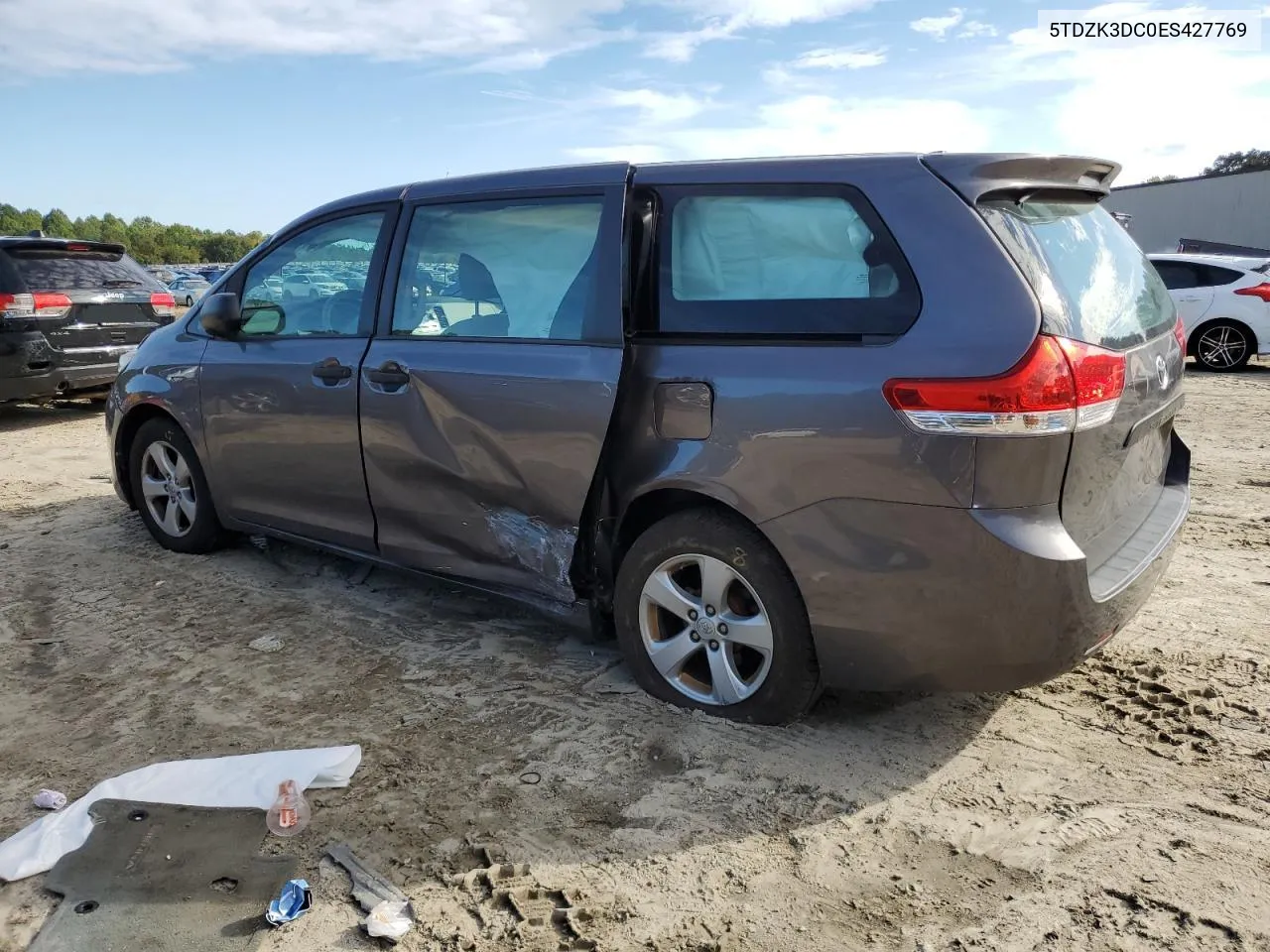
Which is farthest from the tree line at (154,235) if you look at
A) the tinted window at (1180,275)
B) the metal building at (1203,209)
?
the tinted window at (1180,275)

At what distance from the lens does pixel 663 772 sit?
9.99 feet

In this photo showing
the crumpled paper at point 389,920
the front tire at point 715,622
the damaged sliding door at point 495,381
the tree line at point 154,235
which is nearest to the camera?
the crumpled paper at point 389,920

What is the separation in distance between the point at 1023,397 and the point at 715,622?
1.19 meters

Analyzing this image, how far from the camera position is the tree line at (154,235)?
126 meters

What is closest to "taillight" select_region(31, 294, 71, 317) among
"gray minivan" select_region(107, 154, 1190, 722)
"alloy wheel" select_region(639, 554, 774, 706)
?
"gray minivan" select_region(107, 154, 1190, 722)

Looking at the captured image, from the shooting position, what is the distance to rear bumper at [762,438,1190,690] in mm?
2686

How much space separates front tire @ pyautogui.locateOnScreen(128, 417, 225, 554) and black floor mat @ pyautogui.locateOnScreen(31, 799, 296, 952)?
93.7 inches

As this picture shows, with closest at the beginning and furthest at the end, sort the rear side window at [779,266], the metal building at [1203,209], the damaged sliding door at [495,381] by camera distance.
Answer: the rear side window at [779,266] < the damaged sliding door at [495,381] < the metal building at [1203,209]

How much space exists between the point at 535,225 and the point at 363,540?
156 centimetres

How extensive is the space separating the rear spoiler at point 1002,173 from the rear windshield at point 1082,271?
44 millimetres

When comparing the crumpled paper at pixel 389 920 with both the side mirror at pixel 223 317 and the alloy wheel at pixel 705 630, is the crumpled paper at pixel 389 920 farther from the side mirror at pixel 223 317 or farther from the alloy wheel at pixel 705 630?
the side mirror at pixel 223 317

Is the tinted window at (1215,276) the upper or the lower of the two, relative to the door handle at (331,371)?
upper

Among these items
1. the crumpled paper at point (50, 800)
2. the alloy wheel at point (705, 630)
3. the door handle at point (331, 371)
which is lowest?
the crumpled paper at point (50, 800)

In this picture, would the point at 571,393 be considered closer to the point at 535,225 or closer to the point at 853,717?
the point at 535,225
